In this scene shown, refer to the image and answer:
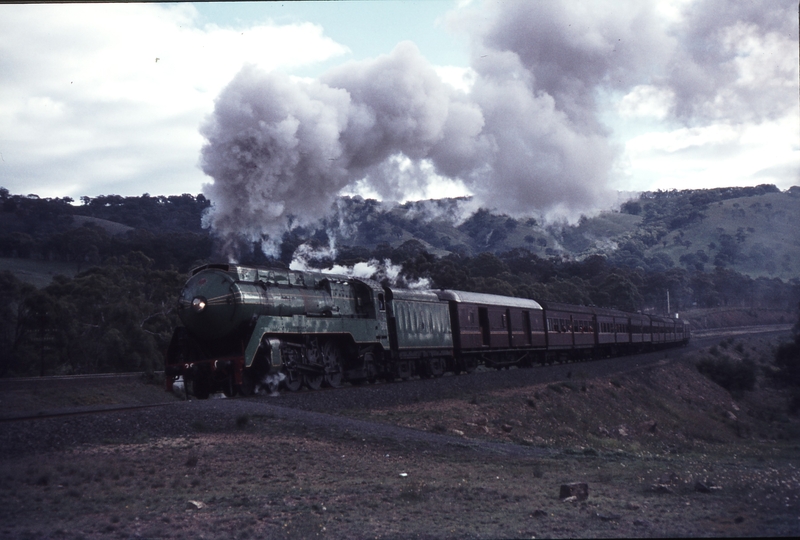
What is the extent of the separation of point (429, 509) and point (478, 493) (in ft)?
4.26

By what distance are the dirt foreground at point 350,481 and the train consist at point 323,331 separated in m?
2.82

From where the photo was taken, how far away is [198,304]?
20.1m

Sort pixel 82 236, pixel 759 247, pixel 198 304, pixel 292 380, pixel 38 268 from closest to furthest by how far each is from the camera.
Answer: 1. pixel 198 304
2. pixel 292 380
3. pixel 38 268
4. pixel 82 236
5. pixel 759 247

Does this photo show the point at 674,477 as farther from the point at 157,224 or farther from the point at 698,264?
the point at 698,264

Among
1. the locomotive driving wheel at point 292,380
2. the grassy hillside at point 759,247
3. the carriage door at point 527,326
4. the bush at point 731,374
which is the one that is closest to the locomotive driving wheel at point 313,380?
the locomotive driving wheel at point 292,380

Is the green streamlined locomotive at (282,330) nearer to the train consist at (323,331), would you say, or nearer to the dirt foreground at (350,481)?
the train consist at (323,331)

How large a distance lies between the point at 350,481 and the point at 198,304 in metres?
10.3

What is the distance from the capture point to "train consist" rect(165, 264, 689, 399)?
1981cm

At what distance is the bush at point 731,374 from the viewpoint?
167 feet

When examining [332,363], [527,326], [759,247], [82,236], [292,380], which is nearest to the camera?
[292,380]

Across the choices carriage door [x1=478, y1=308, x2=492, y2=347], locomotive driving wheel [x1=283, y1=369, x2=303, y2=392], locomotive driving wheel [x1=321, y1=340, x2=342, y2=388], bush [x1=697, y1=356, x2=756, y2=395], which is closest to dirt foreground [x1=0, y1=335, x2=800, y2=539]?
locomotive driving wheel [x1=283, y1=369, x2=303, y2=392]

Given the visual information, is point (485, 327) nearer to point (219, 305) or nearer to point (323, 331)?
point (323, 331)

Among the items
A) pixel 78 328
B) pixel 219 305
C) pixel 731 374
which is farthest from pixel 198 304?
pixel 731 374

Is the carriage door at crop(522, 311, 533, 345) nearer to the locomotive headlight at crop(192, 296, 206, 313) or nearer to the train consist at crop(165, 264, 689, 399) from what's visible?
the train consist at crop(165, 264, 689, 399)
